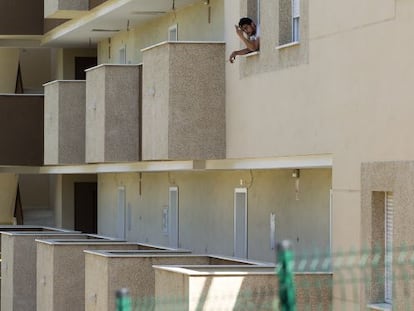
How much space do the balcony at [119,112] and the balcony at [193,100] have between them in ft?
14.3

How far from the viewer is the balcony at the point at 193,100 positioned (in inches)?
969

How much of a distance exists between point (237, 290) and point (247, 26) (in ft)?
17.7

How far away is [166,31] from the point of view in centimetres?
3153

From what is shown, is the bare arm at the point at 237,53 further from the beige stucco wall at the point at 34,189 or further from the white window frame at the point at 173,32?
the beige stucco wall at the point at 34,189

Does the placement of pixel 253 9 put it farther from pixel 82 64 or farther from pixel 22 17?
pixel 82 64

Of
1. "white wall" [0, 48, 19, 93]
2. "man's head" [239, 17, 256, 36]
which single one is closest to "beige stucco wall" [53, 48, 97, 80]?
"white wall" [0, 48, 19, 93]

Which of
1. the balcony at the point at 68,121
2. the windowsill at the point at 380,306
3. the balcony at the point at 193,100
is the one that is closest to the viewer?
the windowsill at the point at 380,306

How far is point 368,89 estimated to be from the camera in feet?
60.2

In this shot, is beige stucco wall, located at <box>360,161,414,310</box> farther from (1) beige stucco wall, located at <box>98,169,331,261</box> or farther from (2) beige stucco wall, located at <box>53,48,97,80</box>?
(2) beige stucco wall, located at <box>53,48,97,80</box>

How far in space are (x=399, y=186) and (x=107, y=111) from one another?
13.3 m

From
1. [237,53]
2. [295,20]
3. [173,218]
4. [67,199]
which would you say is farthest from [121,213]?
[295,20]

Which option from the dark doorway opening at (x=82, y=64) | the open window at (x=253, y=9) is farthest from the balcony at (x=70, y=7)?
the open window at (x=253, y=9)

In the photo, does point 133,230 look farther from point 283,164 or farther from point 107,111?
point 283,164

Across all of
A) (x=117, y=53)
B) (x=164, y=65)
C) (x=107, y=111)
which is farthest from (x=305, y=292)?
(x=117, y=53)
